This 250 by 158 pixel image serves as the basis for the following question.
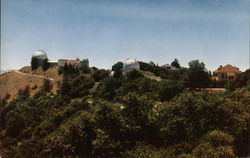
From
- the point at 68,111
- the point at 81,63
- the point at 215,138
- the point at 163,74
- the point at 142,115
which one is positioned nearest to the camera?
the point at 215,138

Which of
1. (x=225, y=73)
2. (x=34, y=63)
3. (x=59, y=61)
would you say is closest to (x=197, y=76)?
(x=225, y=73)

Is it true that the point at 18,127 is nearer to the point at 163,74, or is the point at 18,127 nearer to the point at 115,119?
the point at 115,119

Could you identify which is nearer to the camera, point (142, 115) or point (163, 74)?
point (142, 115)

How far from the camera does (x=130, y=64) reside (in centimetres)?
5566

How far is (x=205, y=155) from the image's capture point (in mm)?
11219

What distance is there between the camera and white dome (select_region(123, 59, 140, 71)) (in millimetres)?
55394

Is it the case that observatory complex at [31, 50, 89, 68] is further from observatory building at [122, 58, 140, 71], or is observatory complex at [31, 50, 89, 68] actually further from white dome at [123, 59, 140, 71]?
white dome at [123, 59, 140, 71]

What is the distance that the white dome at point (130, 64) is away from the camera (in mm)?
Result: 55394

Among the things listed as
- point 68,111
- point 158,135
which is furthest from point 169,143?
point 68,111

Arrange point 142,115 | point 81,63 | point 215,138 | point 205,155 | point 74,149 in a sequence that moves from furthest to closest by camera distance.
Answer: point 81,63 → point 142,115 → point 74,149 → point 215,138 → point 205,155

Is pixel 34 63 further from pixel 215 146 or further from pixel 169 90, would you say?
pixel 215 146

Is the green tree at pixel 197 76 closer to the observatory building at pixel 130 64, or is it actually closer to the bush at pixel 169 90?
the bush at pixel 169 90

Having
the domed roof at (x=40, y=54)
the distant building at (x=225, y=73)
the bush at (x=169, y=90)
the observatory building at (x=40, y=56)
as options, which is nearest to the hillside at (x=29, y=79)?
the observatory building at (x=40, y=56)

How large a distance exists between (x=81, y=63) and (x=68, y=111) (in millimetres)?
40250
